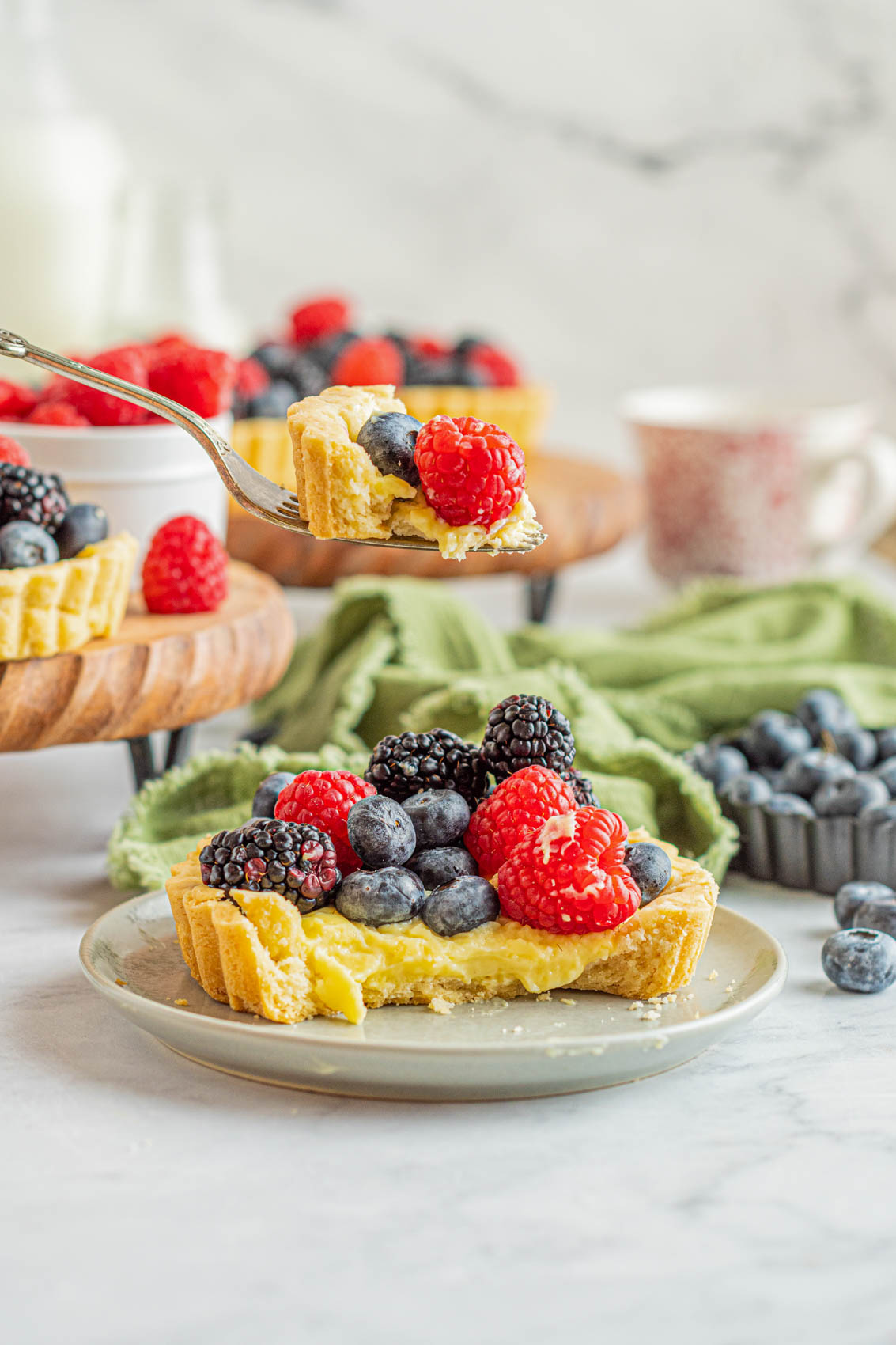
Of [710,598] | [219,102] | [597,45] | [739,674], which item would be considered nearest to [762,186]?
[597,45]

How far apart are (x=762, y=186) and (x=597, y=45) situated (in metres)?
0.42

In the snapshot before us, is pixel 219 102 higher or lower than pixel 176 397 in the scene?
higher

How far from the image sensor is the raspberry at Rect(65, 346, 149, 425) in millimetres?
1309

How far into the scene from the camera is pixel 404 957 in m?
0.90

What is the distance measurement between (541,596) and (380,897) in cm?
112

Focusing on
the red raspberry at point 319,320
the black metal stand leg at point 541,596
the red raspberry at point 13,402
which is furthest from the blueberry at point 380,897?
the red raspberry at point 319,320

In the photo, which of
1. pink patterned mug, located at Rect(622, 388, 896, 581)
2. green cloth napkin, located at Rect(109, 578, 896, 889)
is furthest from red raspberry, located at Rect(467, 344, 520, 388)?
green cloth napkin, located at Rect(109, 578, 896, 889)

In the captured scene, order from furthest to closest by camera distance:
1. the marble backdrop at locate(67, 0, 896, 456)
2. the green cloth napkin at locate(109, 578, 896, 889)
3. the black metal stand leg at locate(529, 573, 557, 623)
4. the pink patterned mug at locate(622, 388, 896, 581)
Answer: the marble backdrop at locate(67, 0, 896, 456)
the pink patterned mug at locate(622, 388, 896, 581)
the black metal stand leg at locate(529, 573, 557, 623)
the green cloth napkin at locate(109, 578, 896, 889)

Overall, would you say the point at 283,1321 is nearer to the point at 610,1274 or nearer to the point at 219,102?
the point at 610,1274

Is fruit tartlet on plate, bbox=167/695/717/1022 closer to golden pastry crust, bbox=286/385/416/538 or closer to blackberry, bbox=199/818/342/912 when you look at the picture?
blackberry, bbox=199/818/342/912

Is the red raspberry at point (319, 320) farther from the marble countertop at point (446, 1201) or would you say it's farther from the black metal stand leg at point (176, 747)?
the marble countertop at point (446, 1201)

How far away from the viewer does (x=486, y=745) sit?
40.7 inches

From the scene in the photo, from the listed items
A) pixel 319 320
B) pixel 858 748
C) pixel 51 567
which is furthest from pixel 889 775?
pixel 319 320

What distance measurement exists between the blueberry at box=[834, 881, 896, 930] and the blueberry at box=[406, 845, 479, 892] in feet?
1.18
